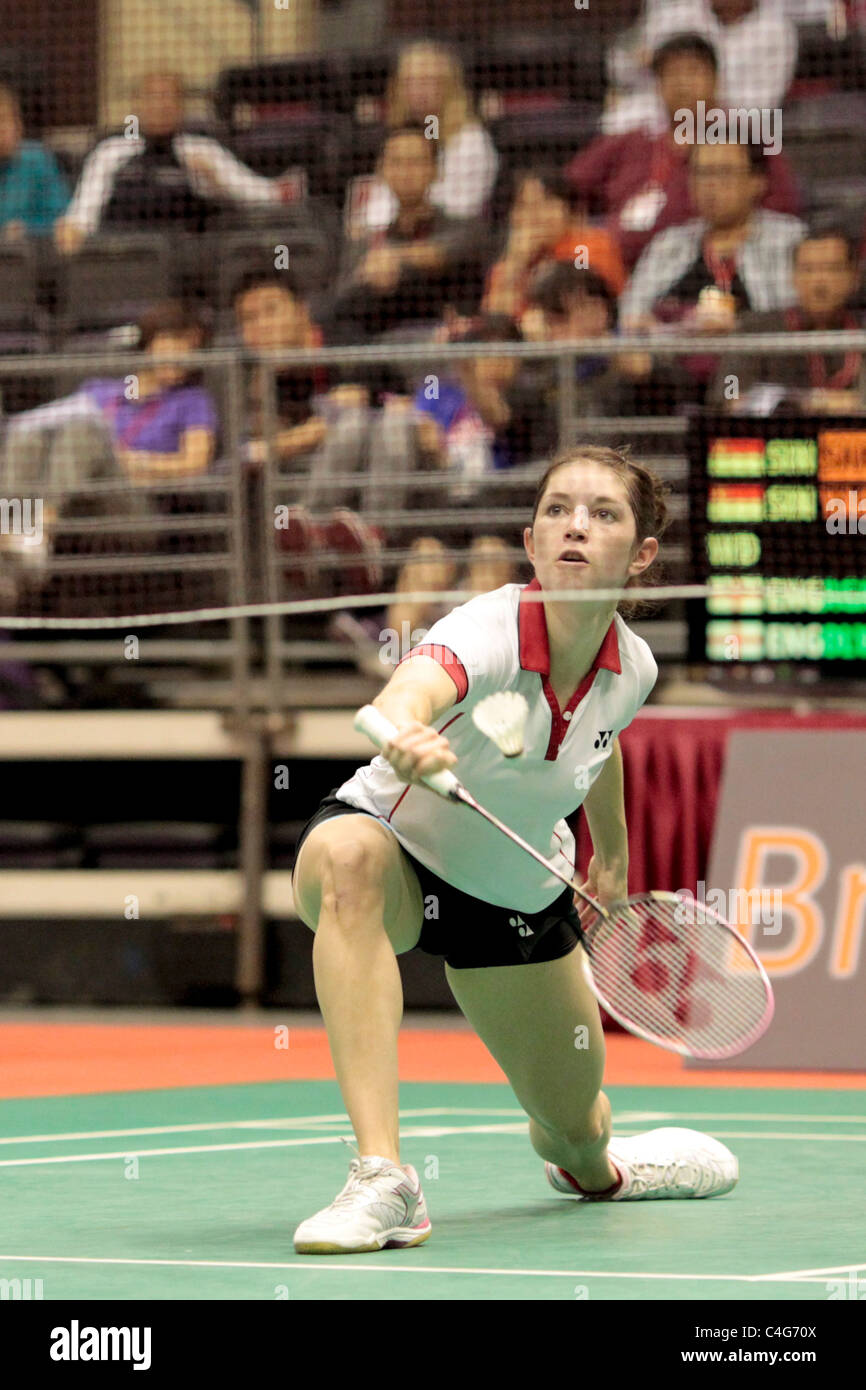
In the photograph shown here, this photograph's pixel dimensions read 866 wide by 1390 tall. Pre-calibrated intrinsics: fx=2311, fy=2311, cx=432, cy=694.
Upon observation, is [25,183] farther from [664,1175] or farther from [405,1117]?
[664,1175]

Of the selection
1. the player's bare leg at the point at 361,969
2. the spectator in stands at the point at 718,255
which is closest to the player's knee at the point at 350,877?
the player's bare leg at the point at 361,969

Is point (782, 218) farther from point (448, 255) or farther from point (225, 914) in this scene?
point (225, 914)

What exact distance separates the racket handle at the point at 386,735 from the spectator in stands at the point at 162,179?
845 centimetres

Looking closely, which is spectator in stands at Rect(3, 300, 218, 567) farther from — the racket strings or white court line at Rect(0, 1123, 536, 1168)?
the racket strings

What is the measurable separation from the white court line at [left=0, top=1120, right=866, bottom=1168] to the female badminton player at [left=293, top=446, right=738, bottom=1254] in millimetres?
1240

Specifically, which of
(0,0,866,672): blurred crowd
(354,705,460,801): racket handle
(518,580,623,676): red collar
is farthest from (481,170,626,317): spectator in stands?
(354,705,460,801): racket handle

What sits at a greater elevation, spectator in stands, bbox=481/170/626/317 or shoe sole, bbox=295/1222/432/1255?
spectator in stands, bbox=481/170/626/317

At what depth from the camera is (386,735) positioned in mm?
3629

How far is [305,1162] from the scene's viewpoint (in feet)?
17.8

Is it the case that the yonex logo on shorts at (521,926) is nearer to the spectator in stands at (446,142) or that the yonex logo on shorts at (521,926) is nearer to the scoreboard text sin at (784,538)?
the scoreboard text sin at (784,538)

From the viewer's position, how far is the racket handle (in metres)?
3.62
